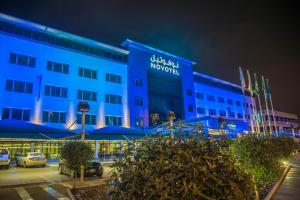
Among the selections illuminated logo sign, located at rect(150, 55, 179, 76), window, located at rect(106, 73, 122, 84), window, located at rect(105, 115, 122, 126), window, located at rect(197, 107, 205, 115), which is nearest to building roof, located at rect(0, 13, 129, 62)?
window, located at rect(106, 73, 122, 84)

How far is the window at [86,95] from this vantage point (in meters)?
35.0

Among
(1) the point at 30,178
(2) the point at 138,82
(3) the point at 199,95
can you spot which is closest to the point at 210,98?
(3) the point at 199,95

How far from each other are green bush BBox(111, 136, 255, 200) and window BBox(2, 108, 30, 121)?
2945cm

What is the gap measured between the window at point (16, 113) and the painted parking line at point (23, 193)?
1841 cm

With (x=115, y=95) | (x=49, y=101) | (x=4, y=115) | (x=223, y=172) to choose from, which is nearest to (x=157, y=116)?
(x=115, y=95)

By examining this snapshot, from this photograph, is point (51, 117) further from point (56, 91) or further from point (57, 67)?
point (57, 67)

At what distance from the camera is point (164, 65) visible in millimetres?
48719

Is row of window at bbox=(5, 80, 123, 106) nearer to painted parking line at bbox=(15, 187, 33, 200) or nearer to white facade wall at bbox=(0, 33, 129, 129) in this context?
white facade wall at bbox=(0, 33, 129, 129)

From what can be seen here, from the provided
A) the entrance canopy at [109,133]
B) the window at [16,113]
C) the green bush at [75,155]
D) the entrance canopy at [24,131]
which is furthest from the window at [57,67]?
the green bush at [75,155]

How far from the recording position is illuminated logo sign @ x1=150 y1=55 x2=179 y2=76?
46809mm

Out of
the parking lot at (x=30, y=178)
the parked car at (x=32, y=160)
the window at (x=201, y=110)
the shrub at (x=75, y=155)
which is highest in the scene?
the window at (x=201, y=110)

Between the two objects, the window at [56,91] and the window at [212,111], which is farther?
the window at [212,111]

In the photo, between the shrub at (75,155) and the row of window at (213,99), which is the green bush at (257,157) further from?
the row of window at (213,99)

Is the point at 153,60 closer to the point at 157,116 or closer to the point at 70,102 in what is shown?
the point at 157,116
